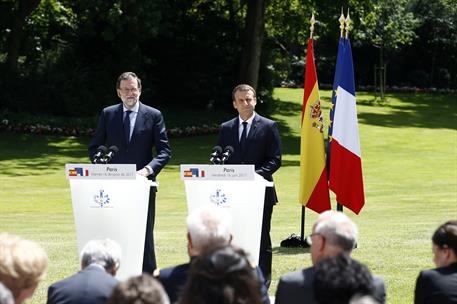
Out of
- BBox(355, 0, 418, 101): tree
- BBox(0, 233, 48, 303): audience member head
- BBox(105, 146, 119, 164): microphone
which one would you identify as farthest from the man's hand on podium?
BBox(355, 0, 418, 101): tree

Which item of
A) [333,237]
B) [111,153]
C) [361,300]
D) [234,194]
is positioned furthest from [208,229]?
[111,153]

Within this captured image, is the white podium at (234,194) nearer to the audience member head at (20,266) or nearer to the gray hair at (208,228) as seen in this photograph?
the gray hair at (208,228)

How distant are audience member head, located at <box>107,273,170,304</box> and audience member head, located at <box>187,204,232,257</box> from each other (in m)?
1.44

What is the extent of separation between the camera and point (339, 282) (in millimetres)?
4672

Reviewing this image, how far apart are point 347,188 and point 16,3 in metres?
27.8

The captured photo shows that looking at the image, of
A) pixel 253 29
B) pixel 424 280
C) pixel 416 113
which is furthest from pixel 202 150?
pixel 424 280

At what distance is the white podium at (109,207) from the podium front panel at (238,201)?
516 millimetres

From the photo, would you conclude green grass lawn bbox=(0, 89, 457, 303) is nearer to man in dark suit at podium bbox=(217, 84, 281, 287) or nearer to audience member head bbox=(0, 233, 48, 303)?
man in dark suit at podium bbox=(217, 84, 281, 287)

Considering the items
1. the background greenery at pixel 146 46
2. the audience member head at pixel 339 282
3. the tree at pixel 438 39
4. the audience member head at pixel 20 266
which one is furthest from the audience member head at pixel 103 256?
the tree at pixel 438 39

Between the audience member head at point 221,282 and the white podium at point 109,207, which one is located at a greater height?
the audience member head at point 221,282

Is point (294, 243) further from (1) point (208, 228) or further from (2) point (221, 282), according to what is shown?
(2) point (221, 282)

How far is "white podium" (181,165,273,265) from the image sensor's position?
358 inches

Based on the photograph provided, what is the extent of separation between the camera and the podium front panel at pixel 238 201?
9094 mm

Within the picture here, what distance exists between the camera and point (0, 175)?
90.9 ft
